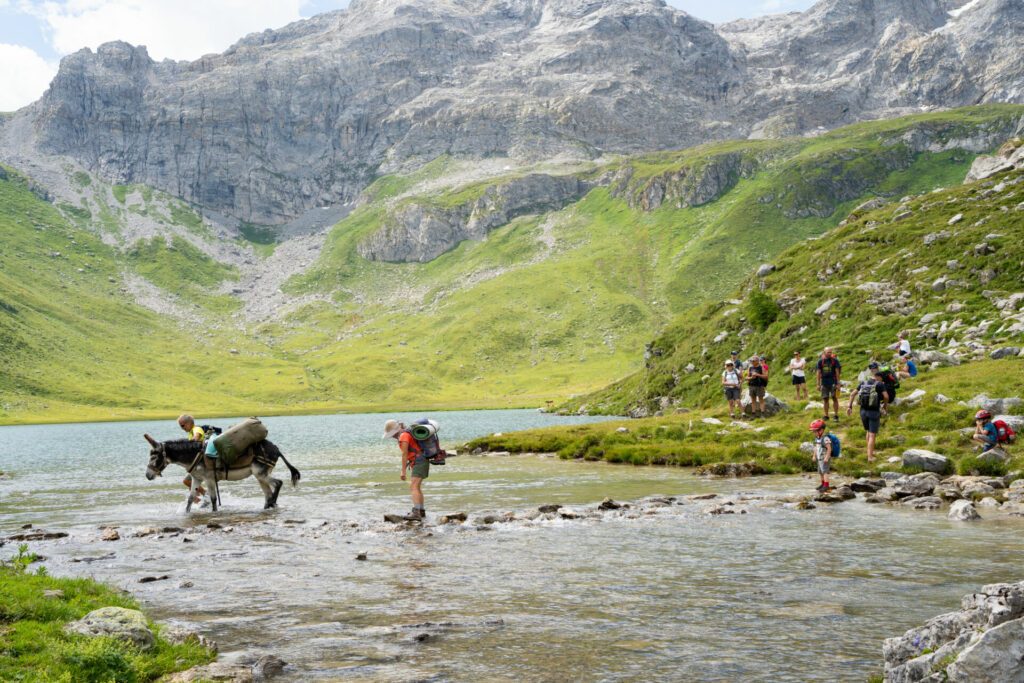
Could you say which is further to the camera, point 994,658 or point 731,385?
point 731,385

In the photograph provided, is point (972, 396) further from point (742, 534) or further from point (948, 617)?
point (948, 617)

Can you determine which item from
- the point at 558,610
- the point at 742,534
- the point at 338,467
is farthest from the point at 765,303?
the point at 558,610

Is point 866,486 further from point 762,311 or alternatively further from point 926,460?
point 762,311

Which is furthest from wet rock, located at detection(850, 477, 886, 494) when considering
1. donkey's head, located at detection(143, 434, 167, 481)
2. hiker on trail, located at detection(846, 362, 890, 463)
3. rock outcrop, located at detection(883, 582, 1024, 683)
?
donkey's head, located at detection(143, 434, 167, 481)

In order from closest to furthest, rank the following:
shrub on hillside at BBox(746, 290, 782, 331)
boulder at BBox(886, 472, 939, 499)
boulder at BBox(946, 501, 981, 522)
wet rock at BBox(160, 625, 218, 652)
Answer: wet rock at BBox(160, 625, 218, 652), boulder at BBox(946, 501, 981, 522), boulder at BBox(886, 472, 939, 499), shrub on hillside at BBox(746, 290, 782, 331)

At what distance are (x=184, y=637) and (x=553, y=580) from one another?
7268mm

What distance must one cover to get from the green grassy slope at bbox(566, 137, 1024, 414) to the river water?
17971 millimetres

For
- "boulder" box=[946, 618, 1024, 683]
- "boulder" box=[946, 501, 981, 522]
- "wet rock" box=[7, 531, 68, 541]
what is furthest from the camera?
"wet rock" box=[7, 531, 68, 541]

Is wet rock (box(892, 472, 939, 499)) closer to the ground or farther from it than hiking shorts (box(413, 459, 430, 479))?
closer to the ground

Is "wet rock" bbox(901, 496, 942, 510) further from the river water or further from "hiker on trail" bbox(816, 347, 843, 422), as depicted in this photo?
"hiker on trail" bbox(816, 347, 843, 422)

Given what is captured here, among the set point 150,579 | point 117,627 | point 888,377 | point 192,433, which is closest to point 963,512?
point 888,377

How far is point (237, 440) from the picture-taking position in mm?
26391

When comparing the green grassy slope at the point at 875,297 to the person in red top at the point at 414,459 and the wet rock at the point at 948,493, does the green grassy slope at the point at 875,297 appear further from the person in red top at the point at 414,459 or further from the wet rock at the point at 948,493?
the person in red top at the point at 414,459

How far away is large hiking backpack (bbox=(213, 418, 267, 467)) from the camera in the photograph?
85.9 ft
